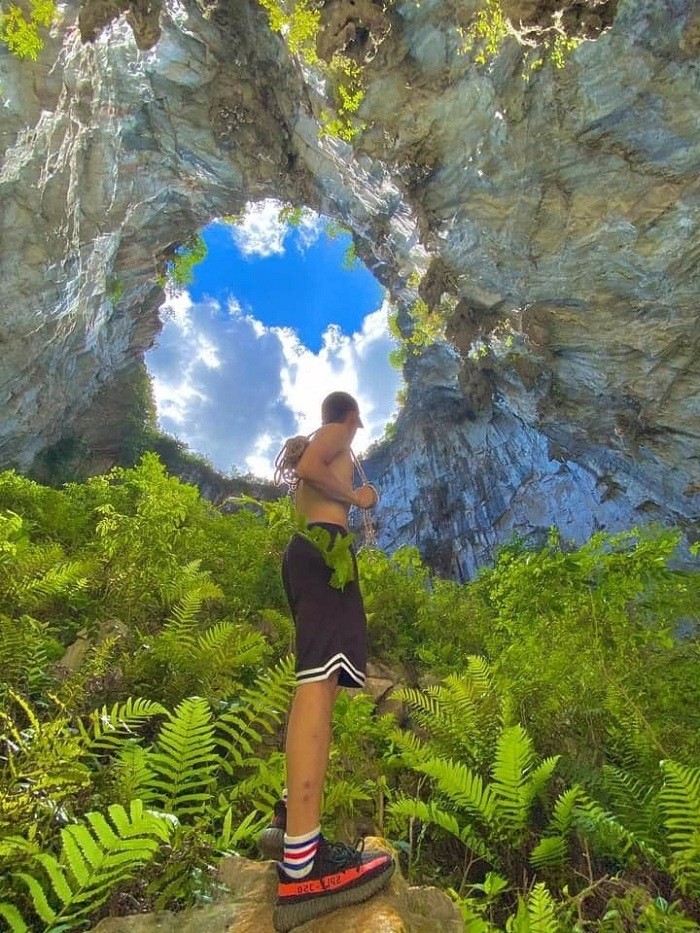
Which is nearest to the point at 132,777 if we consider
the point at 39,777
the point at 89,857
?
the point at 39,777

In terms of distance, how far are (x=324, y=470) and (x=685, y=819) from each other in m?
2.96

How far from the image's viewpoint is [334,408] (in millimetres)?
3596

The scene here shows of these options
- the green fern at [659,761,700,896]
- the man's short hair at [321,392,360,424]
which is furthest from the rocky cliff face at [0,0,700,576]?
the green fern at [659,761,700,896]

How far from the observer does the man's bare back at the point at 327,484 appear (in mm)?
3205

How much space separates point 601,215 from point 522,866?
10.2 meters

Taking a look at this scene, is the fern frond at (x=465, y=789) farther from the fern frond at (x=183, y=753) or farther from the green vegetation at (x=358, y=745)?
the fern frond at (x=183, y=753)

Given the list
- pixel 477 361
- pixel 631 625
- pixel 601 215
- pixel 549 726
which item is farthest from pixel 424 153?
pixel 549 726

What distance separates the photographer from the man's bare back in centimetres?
321

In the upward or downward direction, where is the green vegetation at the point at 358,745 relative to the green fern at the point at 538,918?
upward

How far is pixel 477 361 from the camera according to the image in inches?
609

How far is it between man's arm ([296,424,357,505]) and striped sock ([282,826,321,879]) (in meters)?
1.70

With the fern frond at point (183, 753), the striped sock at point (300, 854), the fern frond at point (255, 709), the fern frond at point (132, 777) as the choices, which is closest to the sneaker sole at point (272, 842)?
the striped sock at point (300, 854)

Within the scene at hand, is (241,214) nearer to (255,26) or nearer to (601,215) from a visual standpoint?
(255,26)

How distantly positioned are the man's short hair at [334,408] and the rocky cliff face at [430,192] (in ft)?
27.4
